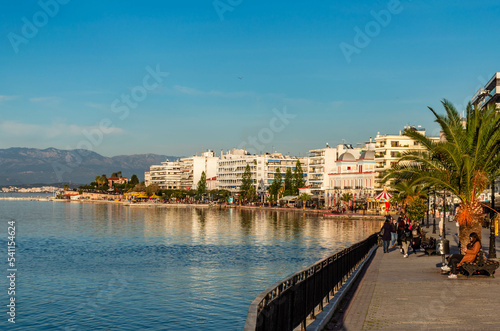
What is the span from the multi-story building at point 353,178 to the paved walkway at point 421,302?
112m

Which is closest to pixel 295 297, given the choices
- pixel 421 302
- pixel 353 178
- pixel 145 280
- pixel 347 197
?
pixel 421 302

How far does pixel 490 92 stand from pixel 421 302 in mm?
78833

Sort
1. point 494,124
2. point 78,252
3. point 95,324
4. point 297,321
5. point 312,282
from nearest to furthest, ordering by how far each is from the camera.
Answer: point 297,321 → point 312,282 → point 95,324 → point 494,124 → point 78,252

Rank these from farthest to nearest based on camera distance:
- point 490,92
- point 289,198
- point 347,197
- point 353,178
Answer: point 289,198, point 353,178, point 347,197, point 490,92

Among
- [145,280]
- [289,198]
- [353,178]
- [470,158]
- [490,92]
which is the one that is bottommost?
[145,280]

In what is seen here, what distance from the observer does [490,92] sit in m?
86.6

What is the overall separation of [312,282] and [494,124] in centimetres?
1520

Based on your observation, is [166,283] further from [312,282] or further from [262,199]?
[262,199]

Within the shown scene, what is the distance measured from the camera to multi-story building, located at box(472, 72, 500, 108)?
79938mm

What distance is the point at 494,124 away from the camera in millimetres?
24141

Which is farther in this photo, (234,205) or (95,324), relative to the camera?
(234,205)

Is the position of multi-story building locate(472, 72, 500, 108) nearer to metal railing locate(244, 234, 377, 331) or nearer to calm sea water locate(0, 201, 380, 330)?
calm sea water locate(0, 201, 380, 330)

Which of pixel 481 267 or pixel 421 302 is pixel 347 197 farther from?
pixel 421 302

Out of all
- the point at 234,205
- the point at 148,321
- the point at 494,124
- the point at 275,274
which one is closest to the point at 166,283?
the point at 275,274
